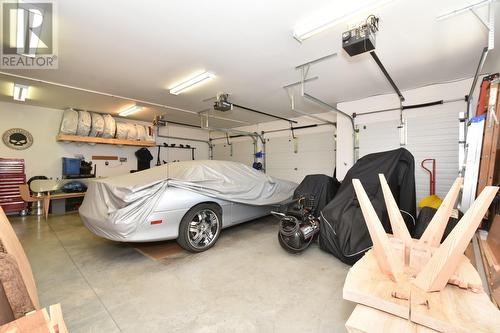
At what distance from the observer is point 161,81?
14.2 ft

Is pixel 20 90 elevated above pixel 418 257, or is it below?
above

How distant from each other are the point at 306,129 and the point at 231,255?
5.31 meters

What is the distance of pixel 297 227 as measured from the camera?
3.11m

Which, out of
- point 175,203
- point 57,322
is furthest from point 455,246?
point 175,203

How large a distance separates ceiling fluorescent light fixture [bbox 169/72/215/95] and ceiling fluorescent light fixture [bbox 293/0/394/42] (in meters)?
1.88

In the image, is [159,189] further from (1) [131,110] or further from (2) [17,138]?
(2) [17,138]

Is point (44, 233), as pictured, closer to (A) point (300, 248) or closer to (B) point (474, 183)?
(A) point (300, 248)

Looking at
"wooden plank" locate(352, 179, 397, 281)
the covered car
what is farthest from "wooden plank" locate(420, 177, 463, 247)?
the covered car

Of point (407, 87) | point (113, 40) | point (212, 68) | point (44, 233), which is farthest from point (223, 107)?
point (44, 233)

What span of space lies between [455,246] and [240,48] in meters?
3.15

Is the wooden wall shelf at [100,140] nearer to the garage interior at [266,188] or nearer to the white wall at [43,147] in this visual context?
the white wall at [43,147]

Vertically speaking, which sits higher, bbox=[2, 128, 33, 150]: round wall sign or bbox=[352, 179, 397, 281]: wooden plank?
bbox=[2, 128, 33, 150]: round wall sign

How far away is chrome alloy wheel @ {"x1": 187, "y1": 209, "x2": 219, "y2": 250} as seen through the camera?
3205 mm

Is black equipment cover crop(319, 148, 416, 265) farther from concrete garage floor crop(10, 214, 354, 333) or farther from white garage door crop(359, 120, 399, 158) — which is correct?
white garage door crop(359, 120, 399, 158)
